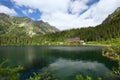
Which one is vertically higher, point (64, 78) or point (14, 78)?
point (14, 78)

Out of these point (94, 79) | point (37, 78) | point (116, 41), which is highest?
point (116, 41)

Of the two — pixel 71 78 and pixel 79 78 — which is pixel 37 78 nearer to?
pixel 79 78

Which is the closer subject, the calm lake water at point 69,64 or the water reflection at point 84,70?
the water reflection at point 84,70

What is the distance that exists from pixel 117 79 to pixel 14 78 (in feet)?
141

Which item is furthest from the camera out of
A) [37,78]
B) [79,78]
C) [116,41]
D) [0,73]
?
[116,41]

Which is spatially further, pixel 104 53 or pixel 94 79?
pixel 104 53

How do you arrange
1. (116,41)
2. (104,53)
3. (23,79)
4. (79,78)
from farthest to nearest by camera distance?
(104,53) → (23,79) → (116,41) → (79,78)

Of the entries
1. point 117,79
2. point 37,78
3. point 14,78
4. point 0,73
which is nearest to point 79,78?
point 37,78

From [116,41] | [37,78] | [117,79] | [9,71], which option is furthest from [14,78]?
[117,79]

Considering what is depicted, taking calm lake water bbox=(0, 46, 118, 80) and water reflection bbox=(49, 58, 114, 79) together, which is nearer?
water reflection bbox=(49, 58, 114, 79)

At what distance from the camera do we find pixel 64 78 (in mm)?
50781

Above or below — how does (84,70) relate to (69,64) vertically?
below

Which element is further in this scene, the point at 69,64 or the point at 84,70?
the point at 69,64

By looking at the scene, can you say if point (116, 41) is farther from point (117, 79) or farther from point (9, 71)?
point (117, 79)
